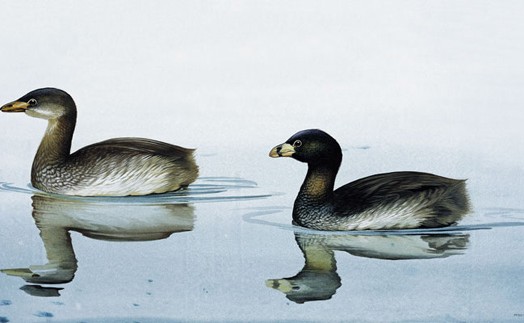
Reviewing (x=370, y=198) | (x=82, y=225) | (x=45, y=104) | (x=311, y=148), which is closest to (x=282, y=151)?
(x=311, y=148)

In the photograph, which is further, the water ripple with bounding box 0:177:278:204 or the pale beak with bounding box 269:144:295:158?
the water ripple with bounding box 0:177:278:204

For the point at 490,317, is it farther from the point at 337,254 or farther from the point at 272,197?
the point at 272,197

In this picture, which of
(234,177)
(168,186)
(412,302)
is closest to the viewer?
(412,302)

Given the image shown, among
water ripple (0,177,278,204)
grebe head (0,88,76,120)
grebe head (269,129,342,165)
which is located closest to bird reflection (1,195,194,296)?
water ripple (0,177,278,204)

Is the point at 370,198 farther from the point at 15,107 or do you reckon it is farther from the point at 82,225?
the point at 15,107

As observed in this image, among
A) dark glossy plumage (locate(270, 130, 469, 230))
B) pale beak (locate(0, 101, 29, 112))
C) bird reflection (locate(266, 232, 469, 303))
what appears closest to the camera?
bird reflection (locate(266, 232, 469, 303))

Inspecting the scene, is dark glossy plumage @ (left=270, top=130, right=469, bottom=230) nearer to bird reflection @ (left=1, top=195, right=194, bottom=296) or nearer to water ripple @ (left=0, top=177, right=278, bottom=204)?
water ripple @ (left=0, top=177, right=278, bottom=204)

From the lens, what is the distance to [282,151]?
17.8 ft

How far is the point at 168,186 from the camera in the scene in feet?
19.5

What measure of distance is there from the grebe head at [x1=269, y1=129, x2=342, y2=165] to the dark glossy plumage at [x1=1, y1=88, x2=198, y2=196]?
0.54 m

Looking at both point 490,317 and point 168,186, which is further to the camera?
point 168,186

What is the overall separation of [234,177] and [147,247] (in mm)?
510

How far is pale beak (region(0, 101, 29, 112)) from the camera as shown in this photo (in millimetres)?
5680

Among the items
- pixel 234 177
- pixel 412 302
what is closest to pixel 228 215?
pixel 234 177
